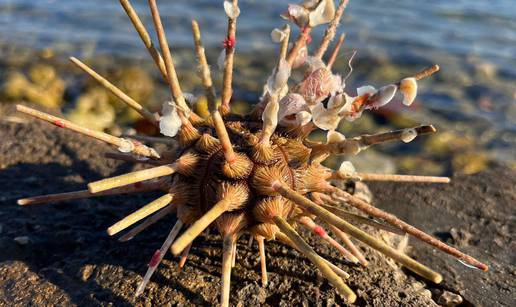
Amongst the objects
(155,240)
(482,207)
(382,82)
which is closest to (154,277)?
(155,240)

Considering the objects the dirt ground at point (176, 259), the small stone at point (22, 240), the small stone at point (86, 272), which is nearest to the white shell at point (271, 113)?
the dirt ground at point (176, 259)

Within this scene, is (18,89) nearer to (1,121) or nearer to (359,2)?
(1,121)

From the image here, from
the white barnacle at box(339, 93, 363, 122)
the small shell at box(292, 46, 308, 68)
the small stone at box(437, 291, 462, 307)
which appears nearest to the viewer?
the white barnacle at box(339, 93, 363, 122)

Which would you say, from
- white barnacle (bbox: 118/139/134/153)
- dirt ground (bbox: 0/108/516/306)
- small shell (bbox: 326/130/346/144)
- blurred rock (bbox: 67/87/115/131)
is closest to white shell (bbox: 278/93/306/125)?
small shell (bbox: 326/130/346/144)

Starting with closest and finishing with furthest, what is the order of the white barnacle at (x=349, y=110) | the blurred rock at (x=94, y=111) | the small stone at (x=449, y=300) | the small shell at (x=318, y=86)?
the white barnacle at (x=349, y=110) → the small shell at (x=318, y=86) → the small stone at (x=449, y=300) → the blurred rock at (x=94, y=111)

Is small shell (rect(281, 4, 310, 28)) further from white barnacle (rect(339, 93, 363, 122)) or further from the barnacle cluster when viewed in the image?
white barnacle (rect(339, 93, 363, 122))

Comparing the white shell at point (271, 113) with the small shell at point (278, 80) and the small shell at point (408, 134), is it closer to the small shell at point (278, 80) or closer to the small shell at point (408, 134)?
the small shell at point (278, 80)
